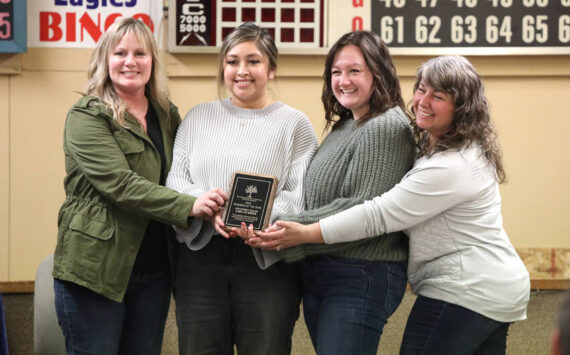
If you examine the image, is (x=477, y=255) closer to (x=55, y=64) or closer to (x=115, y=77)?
(x=115, y=77)

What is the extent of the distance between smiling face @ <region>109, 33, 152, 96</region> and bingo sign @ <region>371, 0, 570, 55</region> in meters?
1.52

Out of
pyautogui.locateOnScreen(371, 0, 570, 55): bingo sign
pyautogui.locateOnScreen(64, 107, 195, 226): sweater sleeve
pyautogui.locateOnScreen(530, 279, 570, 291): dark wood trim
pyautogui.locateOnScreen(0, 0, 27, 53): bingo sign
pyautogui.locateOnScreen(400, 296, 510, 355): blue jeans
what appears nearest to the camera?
pyautogui.locateOnScreen(400, 296, 510, 355): blue jeans

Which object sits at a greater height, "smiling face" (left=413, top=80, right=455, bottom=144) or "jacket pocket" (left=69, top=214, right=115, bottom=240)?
"smiling face" (left=413, top=80, right=455, bottom=144)

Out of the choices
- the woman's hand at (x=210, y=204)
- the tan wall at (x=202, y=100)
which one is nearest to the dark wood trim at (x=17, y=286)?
the tan wall at (x=202, y=100)

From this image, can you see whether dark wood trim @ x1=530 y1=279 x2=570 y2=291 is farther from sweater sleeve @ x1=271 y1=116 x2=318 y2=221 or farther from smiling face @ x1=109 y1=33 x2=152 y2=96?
smiling face @ x1=109 y1=33 x2=152 y2=96

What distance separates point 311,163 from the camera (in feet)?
7.64

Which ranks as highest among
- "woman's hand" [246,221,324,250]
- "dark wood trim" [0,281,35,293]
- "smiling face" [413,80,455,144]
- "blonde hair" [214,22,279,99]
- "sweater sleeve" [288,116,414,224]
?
"blonde hair" [214,22,279,99]

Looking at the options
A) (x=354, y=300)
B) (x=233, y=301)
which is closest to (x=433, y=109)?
(x=354, y=300)

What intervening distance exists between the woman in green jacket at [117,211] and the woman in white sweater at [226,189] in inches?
3.8

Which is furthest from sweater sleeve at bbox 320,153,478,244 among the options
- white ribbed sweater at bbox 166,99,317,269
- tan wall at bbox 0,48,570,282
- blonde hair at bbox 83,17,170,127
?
tan wall at bbox 0,48,570,282

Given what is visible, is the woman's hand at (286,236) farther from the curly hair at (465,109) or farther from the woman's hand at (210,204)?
the curly hair at (465,109)

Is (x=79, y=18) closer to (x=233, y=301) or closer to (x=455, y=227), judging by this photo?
(x=233, y=301)

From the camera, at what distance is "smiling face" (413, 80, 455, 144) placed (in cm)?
207

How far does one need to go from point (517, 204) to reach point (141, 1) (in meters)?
2.27
